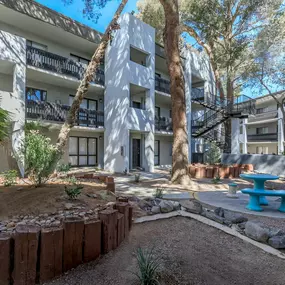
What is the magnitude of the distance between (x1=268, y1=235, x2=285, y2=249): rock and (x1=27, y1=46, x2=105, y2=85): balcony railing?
1321cm

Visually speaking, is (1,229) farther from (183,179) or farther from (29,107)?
(29,107)

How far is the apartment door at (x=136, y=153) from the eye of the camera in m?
17.1

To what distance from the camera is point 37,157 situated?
5.14m

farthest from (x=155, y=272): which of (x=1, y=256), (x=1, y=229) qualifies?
(x=1, y=229)

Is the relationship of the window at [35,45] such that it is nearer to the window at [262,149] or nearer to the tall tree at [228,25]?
the tall tree at [228,25]

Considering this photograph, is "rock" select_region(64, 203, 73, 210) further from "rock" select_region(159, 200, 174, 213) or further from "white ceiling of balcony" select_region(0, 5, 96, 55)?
"white ceiling of balcony" select_region(0, 5, 96, 55)

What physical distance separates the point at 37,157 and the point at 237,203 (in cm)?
577

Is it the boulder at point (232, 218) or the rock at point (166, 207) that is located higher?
the rock at point (166, 207)

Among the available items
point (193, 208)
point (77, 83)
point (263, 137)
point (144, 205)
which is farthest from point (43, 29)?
point (263, 137)

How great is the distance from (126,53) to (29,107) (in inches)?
282

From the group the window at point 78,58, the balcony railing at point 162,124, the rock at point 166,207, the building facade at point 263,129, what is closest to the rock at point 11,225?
the rock at point 166,207

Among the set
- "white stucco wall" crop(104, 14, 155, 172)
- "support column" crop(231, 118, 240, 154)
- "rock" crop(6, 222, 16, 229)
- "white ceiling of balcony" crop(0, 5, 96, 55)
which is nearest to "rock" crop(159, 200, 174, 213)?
"rock" crop(6, 222, 16, 229)

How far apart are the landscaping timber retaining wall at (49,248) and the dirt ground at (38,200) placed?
1408 millimetres

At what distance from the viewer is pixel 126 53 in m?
15.1
